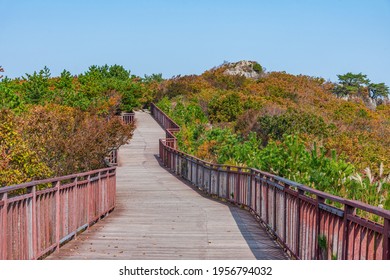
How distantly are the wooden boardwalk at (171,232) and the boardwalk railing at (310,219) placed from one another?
46 cm

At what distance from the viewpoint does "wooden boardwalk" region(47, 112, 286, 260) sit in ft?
33.1

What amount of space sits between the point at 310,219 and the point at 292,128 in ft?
Result: 104

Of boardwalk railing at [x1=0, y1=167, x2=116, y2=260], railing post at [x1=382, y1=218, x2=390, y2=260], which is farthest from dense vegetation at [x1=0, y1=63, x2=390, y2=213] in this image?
railing post at [x1=382, y1=218, x2=390, y2=260]

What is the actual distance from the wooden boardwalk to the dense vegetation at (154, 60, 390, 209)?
2049mm

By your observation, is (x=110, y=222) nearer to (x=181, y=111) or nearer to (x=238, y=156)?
(x=238, y=156)

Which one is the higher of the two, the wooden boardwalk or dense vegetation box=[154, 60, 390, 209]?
dense vegetation box=[154, 60, 390, 209]

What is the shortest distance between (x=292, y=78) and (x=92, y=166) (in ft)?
229

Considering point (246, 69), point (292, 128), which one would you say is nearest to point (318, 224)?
point (292, 128)

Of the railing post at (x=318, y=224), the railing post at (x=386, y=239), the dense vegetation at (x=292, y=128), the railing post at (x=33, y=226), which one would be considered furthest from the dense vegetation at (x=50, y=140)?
the railing post at (x=386, y=239)

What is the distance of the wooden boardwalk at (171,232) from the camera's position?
10078 millimetres

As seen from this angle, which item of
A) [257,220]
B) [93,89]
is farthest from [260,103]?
[257,220]

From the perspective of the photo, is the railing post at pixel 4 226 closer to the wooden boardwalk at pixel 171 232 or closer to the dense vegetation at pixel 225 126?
the wooden boardwalk at pixel 171 232

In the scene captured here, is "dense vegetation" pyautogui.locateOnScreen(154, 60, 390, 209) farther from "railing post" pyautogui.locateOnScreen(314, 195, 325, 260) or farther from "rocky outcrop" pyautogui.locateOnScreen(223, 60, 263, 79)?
"railing post" pyautogui.locateOnScreen(314, 195, 325, 260)

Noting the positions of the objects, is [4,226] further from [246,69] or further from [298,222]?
[246,69]
